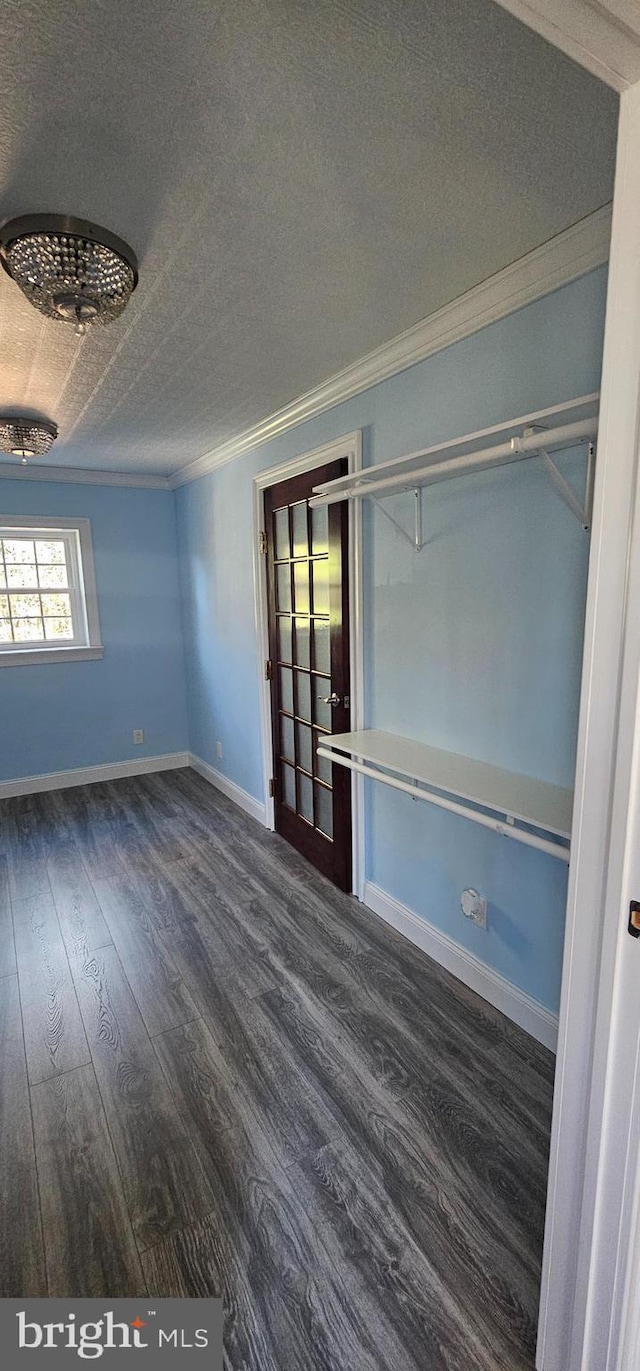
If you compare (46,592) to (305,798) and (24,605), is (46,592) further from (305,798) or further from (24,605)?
(305,798)

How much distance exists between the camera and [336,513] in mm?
2482

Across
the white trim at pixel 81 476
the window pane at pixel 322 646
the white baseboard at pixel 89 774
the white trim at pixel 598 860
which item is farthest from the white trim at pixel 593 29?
the white baseboard at pixel 89 774

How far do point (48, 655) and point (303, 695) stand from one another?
2272mm

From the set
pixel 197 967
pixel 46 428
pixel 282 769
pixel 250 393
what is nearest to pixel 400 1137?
pixel 197 967

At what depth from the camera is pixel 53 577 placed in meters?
4.28

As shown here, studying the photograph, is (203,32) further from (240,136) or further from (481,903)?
(481,903)

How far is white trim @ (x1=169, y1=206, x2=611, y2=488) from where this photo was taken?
1.40 metres

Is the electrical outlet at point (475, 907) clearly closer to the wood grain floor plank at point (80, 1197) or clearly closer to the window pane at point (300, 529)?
the wood grain floor plank at point (80, 1197)

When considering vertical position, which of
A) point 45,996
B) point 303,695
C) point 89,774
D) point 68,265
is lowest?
point 45,996

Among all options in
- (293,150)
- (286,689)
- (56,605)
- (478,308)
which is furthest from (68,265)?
(56,605)

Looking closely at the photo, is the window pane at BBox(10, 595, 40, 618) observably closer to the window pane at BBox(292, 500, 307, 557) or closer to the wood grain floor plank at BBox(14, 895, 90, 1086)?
the wood grain floor plank at BBox(14, 895, 90, 1086)

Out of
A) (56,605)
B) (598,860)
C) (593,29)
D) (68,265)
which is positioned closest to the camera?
(593,29)

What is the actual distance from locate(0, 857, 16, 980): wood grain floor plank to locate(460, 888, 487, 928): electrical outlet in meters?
1.83

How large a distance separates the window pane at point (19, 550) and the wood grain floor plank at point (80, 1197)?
3470 mm
